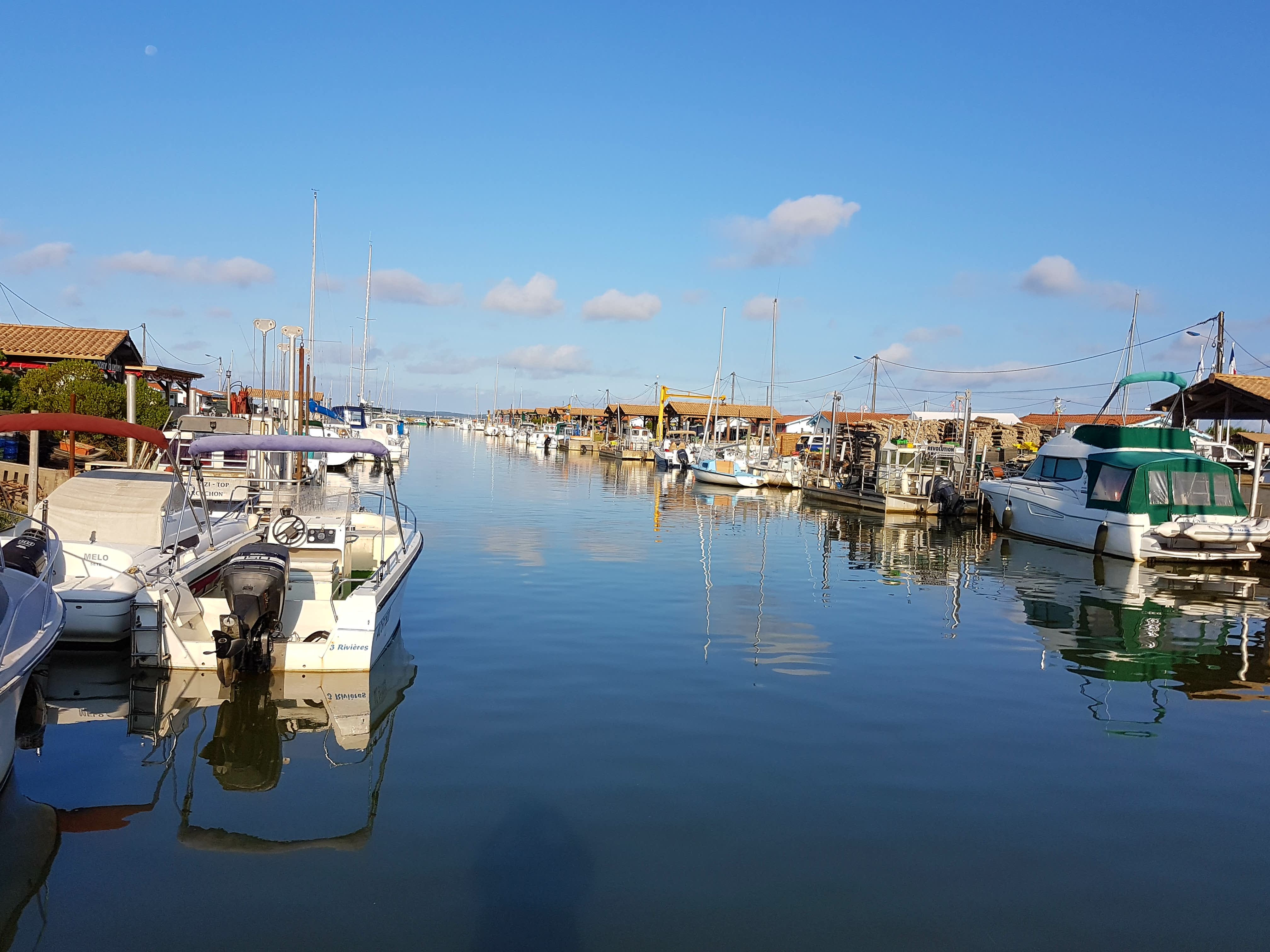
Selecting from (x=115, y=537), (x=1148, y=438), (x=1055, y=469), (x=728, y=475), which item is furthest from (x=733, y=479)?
(x=115, y=537)

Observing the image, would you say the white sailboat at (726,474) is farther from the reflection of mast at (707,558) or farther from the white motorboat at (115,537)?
the white motorboat at (115,537)

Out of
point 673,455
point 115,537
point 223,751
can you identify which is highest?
point 673,455

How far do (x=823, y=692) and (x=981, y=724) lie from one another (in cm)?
185

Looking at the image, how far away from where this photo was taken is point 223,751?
8.27 metres

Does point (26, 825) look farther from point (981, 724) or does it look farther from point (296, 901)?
point (981, 724)

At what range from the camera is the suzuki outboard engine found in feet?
31.2

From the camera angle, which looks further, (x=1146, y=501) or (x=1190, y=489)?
(x=1190, y=489)

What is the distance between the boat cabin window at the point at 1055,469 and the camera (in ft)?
88.6

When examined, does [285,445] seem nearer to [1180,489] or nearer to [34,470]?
[34,470]

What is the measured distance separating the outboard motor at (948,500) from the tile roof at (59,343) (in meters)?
31.6

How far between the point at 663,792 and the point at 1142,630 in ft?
38.2

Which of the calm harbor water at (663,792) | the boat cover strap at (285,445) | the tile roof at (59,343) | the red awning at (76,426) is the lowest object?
the calm harbor water at (663,792)

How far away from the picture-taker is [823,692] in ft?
35.7

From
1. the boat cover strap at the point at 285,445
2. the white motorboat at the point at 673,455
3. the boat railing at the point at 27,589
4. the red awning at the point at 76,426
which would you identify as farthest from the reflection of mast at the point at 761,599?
the white motorboat at the point at 673,455
